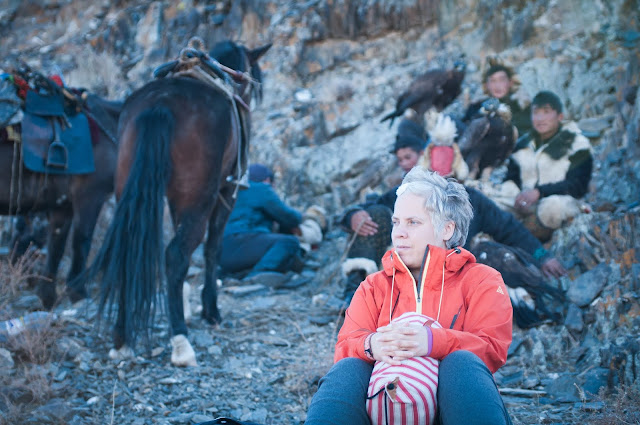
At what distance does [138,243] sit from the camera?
3.15m

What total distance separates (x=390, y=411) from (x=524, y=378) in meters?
1.76

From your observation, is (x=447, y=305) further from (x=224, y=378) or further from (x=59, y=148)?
(x=59, y=148)

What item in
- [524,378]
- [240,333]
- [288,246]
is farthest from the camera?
[288,246]

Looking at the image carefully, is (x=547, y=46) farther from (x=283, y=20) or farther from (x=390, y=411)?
(x=390, y=411)

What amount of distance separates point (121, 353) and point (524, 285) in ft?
9.05

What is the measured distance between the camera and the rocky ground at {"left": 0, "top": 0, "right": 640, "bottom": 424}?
2814mm

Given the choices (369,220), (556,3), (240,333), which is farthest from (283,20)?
(240,333)

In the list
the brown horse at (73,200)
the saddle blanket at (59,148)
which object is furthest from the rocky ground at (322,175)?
the saddle blanket at (59,148)

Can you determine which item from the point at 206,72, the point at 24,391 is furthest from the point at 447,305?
the point at 206,72

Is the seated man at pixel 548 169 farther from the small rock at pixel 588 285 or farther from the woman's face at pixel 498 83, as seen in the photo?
the small rock at pixel 588 285

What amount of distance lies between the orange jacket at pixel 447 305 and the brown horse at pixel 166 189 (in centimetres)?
164

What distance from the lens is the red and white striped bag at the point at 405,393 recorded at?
1.57 metres

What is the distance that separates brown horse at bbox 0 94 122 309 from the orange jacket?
331cm

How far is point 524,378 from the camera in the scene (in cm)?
302
